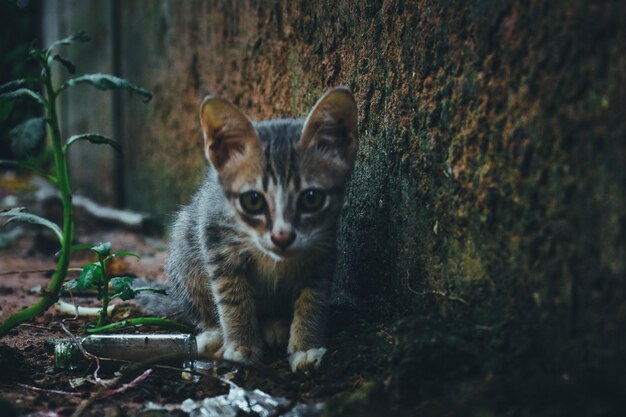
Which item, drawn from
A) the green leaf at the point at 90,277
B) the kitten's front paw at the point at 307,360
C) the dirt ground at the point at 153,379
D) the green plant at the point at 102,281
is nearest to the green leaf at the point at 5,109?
the green plant at the point at 102,281

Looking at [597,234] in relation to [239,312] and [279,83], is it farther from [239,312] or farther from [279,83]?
[279,83]

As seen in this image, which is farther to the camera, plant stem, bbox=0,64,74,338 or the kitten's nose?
plant stem, bbox=0,64,74,338

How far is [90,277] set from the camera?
115 inches

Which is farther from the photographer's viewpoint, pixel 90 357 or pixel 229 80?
pixel 229 80

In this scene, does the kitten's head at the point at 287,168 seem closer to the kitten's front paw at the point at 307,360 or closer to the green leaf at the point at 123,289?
the kitten's front paw at the point at 307,360

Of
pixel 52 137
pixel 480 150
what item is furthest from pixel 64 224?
pixel 480 150

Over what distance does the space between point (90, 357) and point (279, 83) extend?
183 centimetres

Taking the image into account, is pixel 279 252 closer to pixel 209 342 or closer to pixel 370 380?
pixel 370 380

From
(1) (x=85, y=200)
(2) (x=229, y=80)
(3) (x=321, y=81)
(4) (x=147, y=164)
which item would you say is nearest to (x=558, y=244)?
(3) (x=321, y=81)

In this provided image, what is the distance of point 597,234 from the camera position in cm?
181

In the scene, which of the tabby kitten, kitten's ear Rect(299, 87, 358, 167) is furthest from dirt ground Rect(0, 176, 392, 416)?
kitten's ear Rect(299, 87, 358, 167)

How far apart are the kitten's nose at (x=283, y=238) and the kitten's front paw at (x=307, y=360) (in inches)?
17.5

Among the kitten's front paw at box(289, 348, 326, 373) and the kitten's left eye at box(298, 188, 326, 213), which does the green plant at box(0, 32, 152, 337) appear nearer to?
the kitten's left eye at box(298, 188, 326, 213)

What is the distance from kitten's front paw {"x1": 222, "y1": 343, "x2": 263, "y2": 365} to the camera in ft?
9.11
